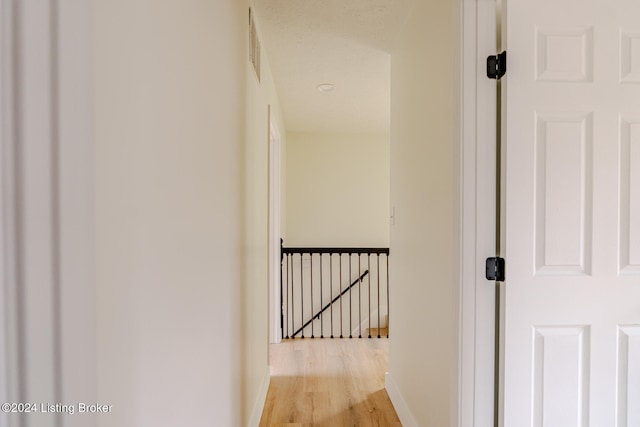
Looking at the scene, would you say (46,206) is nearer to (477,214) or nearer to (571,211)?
(477,214)

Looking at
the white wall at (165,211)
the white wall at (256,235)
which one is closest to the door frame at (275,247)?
the white wall at (256,235)

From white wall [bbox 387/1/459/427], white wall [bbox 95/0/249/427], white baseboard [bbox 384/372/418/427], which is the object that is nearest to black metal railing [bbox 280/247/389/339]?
white baseboard [bbox 384/372/418/427]

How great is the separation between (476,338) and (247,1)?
1.89 m

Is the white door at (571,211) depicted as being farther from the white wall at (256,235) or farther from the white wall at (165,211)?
the white wall at (256,235)

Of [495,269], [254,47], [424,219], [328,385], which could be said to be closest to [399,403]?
[328,385]

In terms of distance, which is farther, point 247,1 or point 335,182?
point 335,182

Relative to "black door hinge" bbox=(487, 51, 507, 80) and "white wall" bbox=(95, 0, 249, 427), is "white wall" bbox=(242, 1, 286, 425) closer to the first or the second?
"white wall" bbox=(95, 0, 249, 427)

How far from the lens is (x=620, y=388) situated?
1281 mm

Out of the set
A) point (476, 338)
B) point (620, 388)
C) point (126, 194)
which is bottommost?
point (620, 388)

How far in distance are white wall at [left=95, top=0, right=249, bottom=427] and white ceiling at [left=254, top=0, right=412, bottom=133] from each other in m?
0.70

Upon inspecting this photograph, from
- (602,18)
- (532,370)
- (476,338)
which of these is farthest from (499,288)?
(602,18)

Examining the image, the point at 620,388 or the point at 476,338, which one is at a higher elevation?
the point at 476,338

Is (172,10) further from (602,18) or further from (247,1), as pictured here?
(602,18)

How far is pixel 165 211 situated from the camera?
0.84 meters
